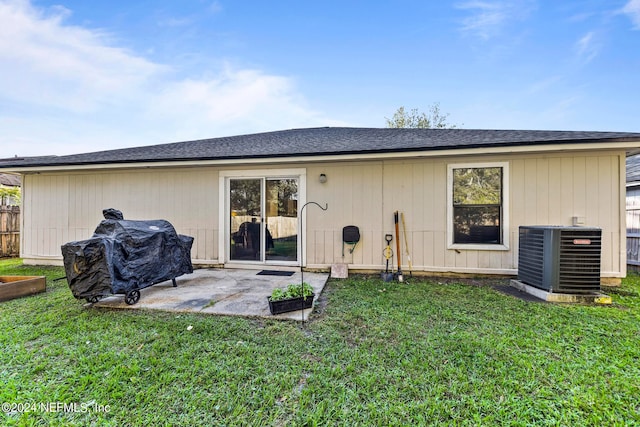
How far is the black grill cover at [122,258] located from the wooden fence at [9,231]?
7.70 m

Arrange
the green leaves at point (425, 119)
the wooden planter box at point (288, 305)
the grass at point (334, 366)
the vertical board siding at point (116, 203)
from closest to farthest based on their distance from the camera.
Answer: the grass at point (334, 366) → the wooden planter box at point (288, 305) → the vertical board siding at point (116, 203) → the green leaves at point (425, 119)

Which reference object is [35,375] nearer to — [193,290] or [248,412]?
[248,412]

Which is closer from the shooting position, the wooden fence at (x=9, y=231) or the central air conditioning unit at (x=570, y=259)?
the central air conditioning unit at (x=570, y=259)

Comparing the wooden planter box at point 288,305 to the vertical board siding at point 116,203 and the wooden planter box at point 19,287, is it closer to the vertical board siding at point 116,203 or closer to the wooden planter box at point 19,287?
the vertical board siding at point 116,203

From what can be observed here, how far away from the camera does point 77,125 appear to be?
1198cm

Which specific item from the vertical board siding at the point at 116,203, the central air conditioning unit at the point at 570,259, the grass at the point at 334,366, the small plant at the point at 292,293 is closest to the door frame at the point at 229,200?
the vertical board siding at the point at 116,203

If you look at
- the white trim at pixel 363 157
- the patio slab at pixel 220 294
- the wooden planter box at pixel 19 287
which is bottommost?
the patio slab at pixel 220 294

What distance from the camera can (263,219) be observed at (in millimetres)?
5703

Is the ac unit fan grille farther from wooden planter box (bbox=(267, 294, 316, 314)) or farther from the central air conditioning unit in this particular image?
wooden planter box (bbox=(267, 294, 316, 314))

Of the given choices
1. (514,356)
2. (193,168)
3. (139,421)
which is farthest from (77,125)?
(514,356)

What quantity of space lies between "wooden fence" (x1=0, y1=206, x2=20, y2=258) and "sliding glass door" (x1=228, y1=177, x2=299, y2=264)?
25.9 ft

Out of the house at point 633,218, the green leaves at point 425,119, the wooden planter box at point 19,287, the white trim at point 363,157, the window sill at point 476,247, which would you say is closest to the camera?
the wooden planter box at point 19,287

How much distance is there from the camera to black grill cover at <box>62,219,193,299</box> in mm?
3207

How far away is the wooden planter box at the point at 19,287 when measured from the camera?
3.76m
